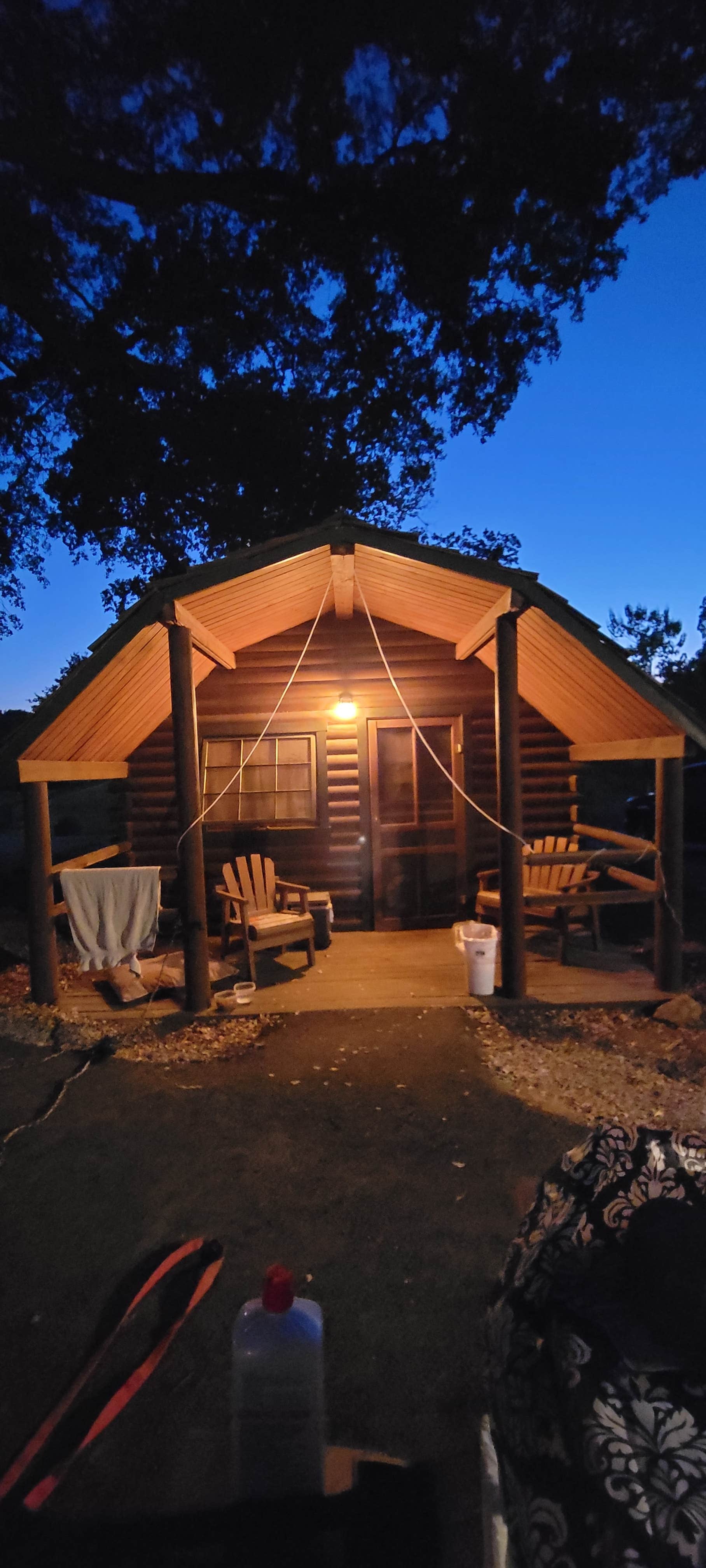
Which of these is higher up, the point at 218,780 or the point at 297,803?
the point at 218,780

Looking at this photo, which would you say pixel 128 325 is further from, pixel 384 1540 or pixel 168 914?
pixel 384 1540

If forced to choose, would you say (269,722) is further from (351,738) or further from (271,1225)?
(271,1225)

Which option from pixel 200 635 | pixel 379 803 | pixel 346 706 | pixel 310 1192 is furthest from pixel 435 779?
pixel 310 1192

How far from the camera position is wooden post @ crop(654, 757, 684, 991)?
6.51 m

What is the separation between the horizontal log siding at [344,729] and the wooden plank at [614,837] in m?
0.39

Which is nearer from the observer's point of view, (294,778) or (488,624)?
(488,624)

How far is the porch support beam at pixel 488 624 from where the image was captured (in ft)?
20.6

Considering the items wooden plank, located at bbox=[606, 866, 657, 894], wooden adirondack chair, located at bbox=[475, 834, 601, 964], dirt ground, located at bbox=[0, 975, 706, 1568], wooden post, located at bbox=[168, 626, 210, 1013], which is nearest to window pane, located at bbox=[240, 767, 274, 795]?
wooden post, located at bbox=[168, 626, 210, 1013]

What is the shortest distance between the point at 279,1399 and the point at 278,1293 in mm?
286

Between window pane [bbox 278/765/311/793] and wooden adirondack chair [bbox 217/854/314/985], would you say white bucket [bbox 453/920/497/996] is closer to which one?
wooden adirondack chair [bbox 217/854/314/985]

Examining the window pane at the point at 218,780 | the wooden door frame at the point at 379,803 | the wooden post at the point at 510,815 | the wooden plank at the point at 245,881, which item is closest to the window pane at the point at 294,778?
the window pane at the point at 218,780

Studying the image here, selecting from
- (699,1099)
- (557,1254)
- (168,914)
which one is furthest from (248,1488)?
(168,914)

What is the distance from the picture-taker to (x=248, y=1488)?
1.88 m

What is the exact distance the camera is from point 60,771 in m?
7.17
